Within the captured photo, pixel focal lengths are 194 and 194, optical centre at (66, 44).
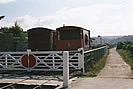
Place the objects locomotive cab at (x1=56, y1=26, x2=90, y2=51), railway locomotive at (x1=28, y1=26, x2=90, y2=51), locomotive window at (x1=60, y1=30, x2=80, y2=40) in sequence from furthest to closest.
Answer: locomotive window at (x1=60, y1=30, x2=80, y2=40) < railway locomotive at (x1=28, y1=26, x2=90, y2=51) < locomotive cab at (x1=56, y1=26, x2=90, y2=51)

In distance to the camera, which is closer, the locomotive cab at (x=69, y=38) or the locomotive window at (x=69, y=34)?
the locomotive cab at (x=69, y=38)

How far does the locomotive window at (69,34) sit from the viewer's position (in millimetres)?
15328

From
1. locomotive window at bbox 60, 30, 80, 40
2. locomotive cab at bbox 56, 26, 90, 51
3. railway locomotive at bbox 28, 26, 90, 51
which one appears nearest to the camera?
locomotive cab at bbox 56, 26, 90, 51

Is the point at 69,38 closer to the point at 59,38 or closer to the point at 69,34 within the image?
the point at 69,34

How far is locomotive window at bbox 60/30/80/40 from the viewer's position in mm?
15328

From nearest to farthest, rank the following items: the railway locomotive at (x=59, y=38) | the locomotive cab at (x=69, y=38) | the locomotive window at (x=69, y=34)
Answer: the locomotive cab at (x=69, y=38) → the railway locomotive at (x=59, y=38) → the locomotive window at (x=69, y=34)

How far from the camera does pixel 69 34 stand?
15.7 m

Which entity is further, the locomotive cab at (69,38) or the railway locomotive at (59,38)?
the railway locomotive at (59,38)

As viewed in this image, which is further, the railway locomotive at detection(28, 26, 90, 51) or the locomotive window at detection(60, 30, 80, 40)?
the locomotive window at detection(60, 30, 80, 40)

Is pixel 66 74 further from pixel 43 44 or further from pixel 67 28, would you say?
pixel 43 44

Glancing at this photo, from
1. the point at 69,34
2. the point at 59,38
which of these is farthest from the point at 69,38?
the point at 59,38

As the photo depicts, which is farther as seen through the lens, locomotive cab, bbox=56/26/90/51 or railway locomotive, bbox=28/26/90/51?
railway locomotive, bbox=28/26/90/51

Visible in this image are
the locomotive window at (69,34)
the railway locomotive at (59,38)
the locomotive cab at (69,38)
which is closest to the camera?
the locomotive cab at (69,38)

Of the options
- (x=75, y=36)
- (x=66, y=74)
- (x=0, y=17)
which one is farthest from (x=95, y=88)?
(x=0, y=17)
